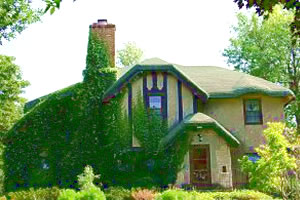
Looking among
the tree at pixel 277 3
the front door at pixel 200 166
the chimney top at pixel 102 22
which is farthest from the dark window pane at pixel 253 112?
the tree at pixel 277 3

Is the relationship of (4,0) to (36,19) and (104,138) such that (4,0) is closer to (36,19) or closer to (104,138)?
(36,19)

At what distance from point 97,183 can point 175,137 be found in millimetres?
4897

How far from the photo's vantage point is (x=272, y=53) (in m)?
37.3

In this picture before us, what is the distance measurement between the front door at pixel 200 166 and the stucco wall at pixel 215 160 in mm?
215

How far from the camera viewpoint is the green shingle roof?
70.6 feet

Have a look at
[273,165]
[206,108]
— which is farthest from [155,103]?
[273,165]

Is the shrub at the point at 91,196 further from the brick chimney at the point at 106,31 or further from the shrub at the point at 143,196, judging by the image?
the brick chimney at the point at 106,31

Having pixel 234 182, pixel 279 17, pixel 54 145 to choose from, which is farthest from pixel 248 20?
pixel 54 145

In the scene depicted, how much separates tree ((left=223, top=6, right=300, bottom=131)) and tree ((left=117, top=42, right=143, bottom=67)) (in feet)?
47.1

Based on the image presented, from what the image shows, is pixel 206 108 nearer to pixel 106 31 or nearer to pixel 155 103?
pixel 155 103

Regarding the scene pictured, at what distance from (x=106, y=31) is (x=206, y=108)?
7488mm

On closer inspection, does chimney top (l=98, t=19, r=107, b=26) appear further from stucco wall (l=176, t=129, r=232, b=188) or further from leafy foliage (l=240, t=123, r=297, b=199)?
leafy foliage (l=240, t=123, r=297, b=199)

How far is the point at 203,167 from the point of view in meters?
20.5

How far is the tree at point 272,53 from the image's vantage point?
37.2 meters
